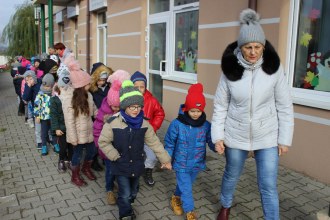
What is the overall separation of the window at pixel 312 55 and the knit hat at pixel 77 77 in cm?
267

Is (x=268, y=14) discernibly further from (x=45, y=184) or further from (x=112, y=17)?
(x=112, y=17)

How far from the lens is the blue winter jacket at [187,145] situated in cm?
319

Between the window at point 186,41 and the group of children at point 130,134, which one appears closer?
the group of children at point 130,134

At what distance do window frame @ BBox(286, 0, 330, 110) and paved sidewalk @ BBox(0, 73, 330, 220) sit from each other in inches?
38.2

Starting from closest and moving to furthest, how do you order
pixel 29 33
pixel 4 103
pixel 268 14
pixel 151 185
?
pixel 151 185
pixel 268 14
pixel 4 103
pixel 29 33

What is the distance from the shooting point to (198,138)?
127 inches

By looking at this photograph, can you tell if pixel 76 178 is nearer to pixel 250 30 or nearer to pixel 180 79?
pixel 250 30

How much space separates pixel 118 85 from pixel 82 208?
1.32 meters

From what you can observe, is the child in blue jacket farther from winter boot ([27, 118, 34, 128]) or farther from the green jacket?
winter boot ([27, 118, 34, 128])

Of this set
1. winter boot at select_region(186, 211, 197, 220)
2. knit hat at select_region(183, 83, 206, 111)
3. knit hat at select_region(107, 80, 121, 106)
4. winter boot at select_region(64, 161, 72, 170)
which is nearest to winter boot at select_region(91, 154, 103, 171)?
winter boot at select_region(64, 161, 72, 170)

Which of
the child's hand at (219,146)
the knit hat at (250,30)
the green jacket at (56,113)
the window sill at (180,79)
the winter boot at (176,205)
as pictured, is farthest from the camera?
the window sill at (180,79)

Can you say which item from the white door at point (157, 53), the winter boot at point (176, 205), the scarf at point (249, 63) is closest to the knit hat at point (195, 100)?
the scarf at point (249, 63)

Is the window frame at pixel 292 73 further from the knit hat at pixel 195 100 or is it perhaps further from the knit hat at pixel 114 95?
the knit hat at pixel 114 95

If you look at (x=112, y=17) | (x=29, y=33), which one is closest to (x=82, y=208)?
(x=112, y=17)
